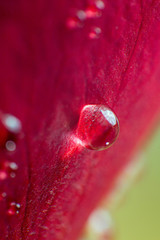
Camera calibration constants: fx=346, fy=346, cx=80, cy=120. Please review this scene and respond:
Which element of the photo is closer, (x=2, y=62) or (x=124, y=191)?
(x=2, y=62)

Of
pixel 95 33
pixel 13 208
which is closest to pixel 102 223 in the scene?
pixel 13 208

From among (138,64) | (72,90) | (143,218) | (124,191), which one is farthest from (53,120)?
(143,218)

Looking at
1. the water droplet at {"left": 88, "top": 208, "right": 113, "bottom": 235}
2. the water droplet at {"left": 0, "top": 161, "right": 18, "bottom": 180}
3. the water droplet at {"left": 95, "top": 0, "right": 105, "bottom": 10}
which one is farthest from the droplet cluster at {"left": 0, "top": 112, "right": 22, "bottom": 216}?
the water droplet at {"left": 88, "top": 208, "right": 113, "bottom": 235}

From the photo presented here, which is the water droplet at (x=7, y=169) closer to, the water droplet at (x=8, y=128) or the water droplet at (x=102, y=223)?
the water droplet at (x=8, y=128)

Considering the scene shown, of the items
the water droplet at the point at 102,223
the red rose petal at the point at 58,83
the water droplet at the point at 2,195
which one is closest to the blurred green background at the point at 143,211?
the water droplet at the point at 102,223

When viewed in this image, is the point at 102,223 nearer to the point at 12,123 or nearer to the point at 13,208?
the point at 13,208

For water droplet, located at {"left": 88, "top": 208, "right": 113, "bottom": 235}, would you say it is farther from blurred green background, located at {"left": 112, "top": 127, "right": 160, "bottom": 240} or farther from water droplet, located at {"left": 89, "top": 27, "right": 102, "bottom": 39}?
water droplet, located at {"left": 89, "top": 27, "right": 102, "bottom": 39}

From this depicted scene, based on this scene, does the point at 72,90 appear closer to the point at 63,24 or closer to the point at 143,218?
the point at 63,24
